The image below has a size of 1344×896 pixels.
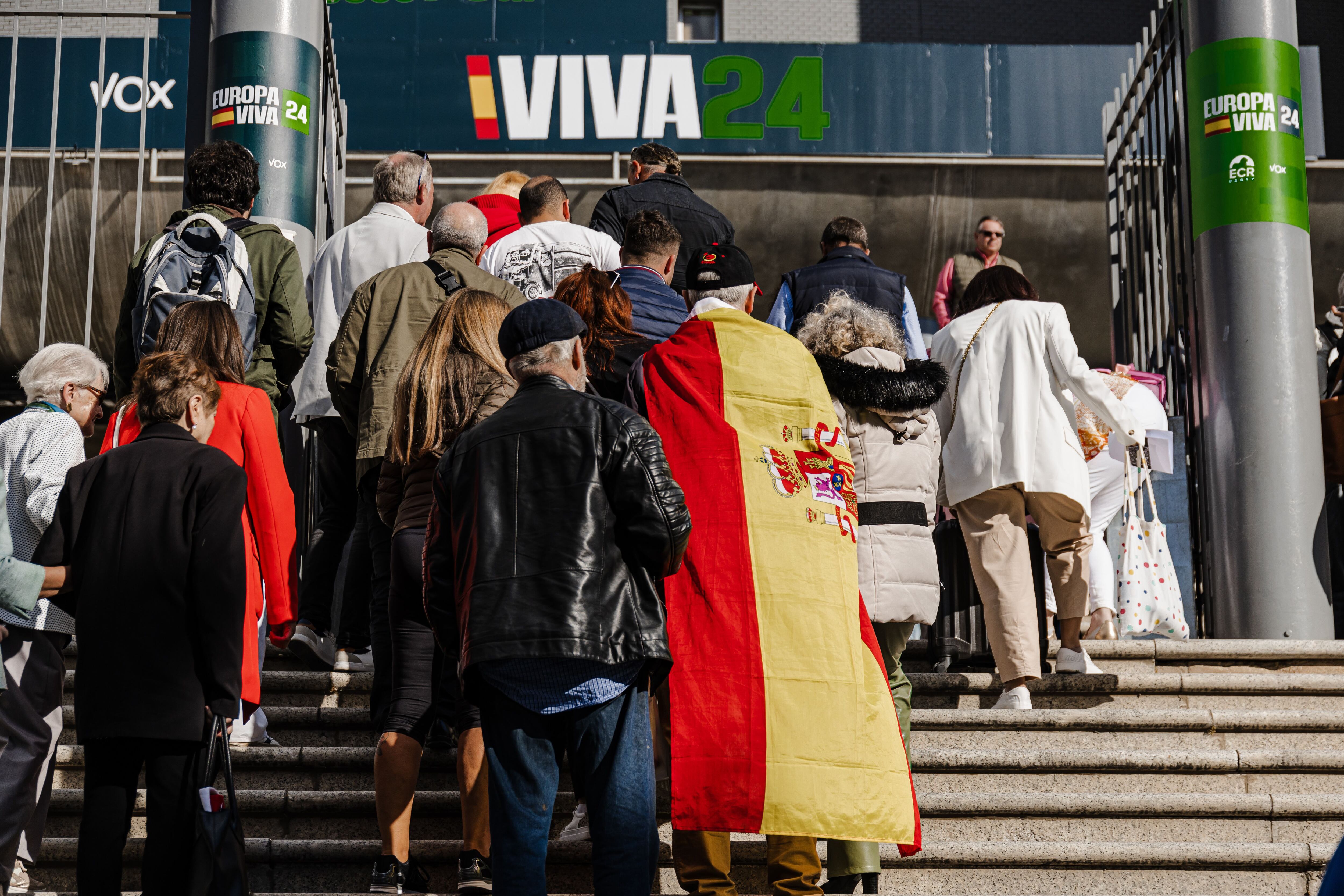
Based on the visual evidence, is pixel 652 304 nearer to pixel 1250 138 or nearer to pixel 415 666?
pixel 415 666

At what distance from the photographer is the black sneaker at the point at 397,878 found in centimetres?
425

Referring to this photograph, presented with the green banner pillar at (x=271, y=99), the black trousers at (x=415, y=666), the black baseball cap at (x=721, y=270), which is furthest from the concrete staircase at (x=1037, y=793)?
the green banner pillar at (x=271, y=99)

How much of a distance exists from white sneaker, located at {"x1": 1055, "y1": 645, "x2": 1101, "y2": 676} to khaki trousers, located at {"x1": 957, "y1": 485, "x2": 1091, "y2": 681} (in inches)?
4.3

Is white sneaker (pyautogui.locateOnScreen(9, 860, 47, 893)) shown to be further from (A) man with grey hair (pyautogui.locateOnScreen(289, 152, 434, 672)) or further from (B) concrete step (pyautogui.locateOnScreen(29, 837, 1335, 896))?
(A) man with grey hair (pyautogui.locateOnScreen(289, 152, 434, 672))

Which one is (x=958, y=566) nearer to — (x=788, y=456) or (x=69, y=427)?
(x=788, y=456)

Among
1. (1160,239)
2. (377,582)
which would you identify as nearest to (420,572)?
(377,582)

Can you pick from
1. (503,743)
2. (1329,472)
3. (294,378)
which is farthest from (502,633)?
(1329,472)

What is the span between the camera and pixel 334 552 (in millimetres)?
5781

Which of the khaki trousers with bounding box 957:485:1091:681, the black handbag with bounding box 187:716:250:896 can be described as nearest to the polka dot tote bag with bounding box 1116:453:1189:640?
the khaki trousers with bounding box 957:485:1091:681

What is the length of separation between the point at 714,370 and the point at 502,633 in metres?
1.22

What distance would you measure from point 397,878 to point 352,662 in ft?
4.93

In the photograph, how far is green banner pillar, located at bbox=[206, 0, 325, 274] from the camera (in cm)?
743

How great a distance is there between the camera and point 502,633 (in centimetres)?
355

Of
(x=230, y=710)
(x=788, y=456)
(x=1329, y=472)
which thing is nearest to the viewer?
(x=230, y=710)
